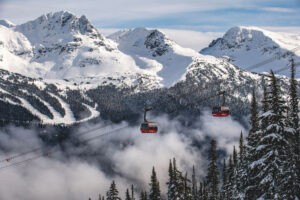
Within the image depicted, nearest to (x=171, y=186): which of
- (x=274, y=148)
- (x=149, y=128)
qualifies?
(x=149, y=128)

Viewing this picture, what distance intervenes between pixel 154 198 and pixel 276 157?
188 feet

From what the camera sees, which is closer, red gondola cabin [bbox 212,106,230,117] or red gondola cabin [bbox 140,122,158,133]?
red gondola cabin [bbox 140,122,158,133]

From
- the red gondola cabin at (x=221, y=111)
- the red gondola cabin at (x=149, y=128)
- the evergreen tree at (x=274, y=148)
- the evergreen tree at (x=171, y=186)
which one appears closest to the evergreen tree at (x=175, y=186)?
the evergreen tree at (x=171, y=186)

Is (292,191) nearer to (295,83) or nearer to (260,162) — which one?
(260,162)

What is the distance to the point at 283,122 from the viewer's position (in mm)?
46812

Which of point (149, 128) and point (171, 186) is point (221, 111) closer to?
point (149, 128)

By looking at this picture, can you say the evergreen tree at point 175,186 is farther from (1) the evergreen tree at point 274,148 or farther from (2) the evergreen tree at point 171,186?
(1) the evergreen tree at point 274,148

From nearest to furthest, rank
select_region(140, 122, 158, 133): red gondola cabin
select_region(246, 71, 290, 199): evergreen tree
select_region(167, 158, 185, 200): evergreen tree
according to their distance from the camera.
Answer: select_region(246, 71, 290, 199): evergreen tree < select_region(140, 122, 158, 133): red gondola cabin < select_region(167, 158, 185, 200): evergreen tree

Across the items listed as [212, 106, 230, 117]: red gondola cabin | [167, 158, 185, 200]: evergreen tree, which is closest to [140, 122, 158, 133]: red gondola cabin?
[212, 106, 230, 117]: red gondola cabin

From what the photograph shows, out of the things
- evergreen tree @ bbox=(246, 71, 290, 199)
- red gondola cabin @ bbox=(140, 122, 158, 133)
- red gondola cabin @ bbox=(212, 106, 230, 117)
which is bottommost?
red gondola cabin @ bbox=(140, 122, 158, 133)

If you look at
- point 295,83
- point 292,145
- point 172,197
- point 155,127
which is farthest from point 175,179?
point 292,145

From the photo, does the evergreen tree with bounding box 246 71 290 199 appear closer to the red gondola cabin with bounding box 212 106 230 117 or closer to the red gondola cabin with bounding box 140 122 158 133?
the red gondola cabin with bounding box 140 122 158 133

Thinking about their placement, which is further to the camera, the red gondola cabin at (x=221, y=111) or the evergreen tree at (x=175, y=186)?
the evergreen tree at (x=175, y=186)

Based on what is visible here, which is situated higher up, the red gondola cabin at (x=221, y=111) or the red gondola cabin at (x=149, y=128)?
the red gondola cabin at (x=221, y=111)
